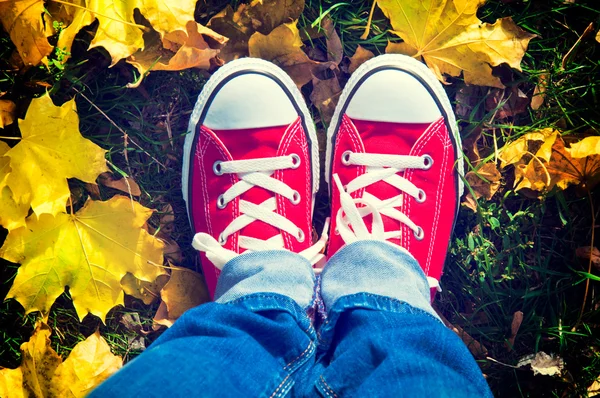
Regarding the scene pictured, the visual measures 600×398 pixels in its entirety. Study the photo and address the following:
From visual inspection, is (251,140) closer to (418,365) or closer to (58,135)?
(58,135)

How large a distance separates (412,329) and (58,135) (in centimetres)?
92

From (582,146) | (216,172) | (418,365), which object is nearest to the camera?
(418,365)

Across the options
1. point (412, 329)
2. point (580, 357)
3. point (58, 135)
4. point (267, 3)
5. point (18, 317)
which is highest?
point (267, 3)

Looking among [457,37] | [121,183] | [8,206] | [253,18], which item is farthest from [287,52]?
[8,206]

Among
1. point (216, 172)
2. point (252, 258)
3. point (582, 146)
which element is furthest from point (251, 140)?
point (582, 146)

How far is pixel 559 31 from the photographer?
51.1 inches

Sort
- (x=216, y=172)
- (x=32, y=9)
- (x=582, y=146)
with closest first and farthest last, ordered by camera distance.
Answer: (x=32, y=9) → (x=582, y=146) → (x=216, y=172)

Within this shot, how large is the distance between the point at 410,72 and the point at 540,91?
15.0 inches

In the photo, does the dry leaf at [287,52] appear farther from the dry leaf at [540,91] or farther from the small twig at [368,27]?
the dry leaf at [540,91]

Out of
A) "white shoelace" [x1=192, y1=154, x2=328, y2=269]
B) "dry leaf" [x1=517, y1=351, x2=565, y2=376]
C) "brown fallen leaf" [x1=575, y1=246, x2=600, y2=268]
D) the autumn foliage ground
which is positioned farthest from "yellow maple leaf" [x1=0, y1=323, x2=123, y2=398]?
"brown fallen leaf" [x1=575, y1=246, x2=600, y2=268]

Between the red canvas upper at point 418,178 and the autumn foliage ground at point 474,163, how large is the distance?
84mm

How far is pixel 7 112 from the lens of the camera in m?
1.28

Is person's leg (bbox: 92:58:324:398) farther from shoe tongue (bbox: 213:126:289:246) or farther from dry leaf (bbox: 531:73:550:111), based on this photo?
dry leaf (bbox: 531:73:550:111)

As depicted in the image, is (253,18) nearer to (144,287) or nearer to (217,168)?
(217,168)
